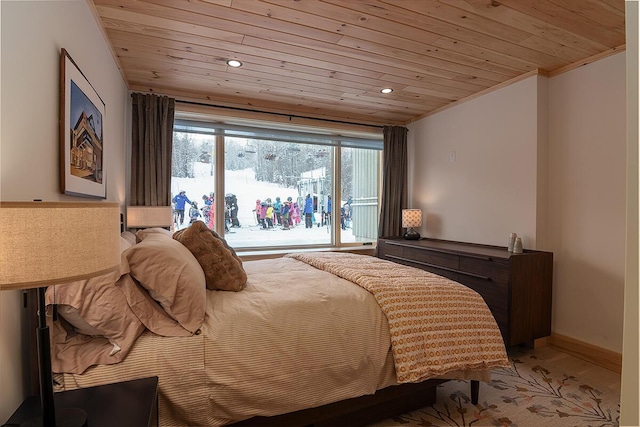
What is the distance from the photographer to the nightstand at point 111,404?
3.30ft

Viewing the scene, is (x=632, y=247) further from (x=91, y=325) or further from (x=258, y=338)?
(x=91, y=325)

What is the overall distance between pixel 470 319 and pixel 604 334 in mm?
1623

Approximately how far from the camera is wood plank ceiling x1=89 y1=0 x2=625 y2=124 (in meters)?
2.04

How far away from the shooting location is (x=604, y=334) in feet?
8.75

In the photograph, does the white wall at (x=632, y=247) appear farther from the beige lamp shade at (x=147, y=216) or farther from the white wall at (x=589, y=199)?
the beige lamp shade at (x=147, y=216)

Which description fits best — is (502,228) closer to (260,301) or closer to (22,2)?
(260,301)

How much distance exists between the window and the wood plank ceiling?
0.55m

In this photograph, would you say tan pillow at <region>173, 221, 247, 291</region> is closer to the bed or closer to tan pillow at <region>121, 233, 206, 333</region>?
the bed

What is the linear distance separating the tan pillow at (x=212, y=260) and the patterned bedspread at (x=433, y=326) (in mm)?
694

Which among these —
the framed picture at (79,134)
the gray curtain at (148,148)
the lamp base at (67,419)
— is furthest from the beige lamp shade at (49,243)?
the gray curtain at (148,148)

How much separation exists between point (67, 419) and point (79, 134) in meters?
1.36

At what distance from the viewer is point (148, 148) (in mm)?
3312

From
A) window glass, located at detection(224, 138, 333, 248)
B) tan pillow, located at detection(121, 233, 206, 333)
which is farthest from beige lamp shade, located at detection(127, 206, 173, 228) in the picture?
tan pillow, located at detection(121, 233, 206, 333)

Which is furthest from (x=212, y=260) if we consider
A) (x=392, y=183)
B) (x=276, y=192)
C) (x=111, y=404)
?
(x=392, y=183)
